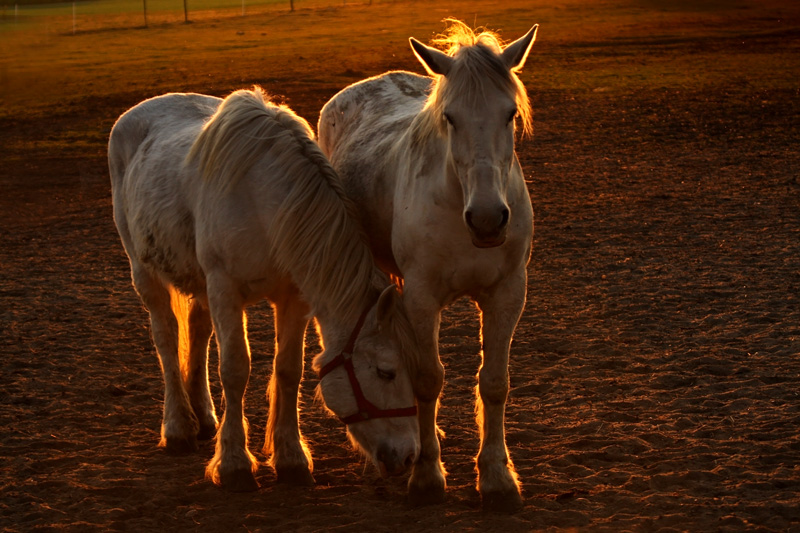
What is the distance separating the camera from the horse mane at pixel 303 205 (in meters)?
3.96

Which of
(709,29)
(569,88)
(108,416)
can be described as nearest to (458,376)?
(108,416)

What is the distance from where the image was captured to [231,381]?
439 cm

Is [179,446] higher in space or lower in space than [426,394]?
lower

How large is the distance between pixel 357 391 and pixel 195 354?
5.75 ft

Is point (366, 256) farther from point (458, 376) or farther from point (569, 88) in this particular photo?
point (569, 88)

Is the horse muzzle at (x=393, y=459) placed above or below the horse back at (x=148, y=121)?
below

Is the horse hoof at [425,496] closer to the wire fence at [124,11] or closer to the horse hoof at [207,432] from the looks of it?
the horse hoof at [207,432]

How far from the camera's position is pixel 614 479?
4.21 m

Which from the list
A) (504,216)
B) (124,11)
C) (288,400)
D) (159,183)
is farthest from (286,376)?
(124,11)

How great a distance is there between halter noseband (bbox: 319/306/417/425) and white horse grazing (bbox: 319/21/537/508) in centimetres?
24

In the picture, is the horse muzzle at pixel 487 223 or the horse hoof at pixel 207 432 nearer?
the horse muzzle at pixel 487 223

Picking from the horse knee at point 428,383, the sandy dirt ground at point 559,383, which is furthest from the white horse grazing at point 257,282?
the sandy dirt ground at point 559,383

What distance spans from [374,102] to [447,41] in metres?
1.31

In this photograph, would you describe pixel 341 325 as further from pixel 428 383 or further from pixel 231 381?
pixel 231 381
